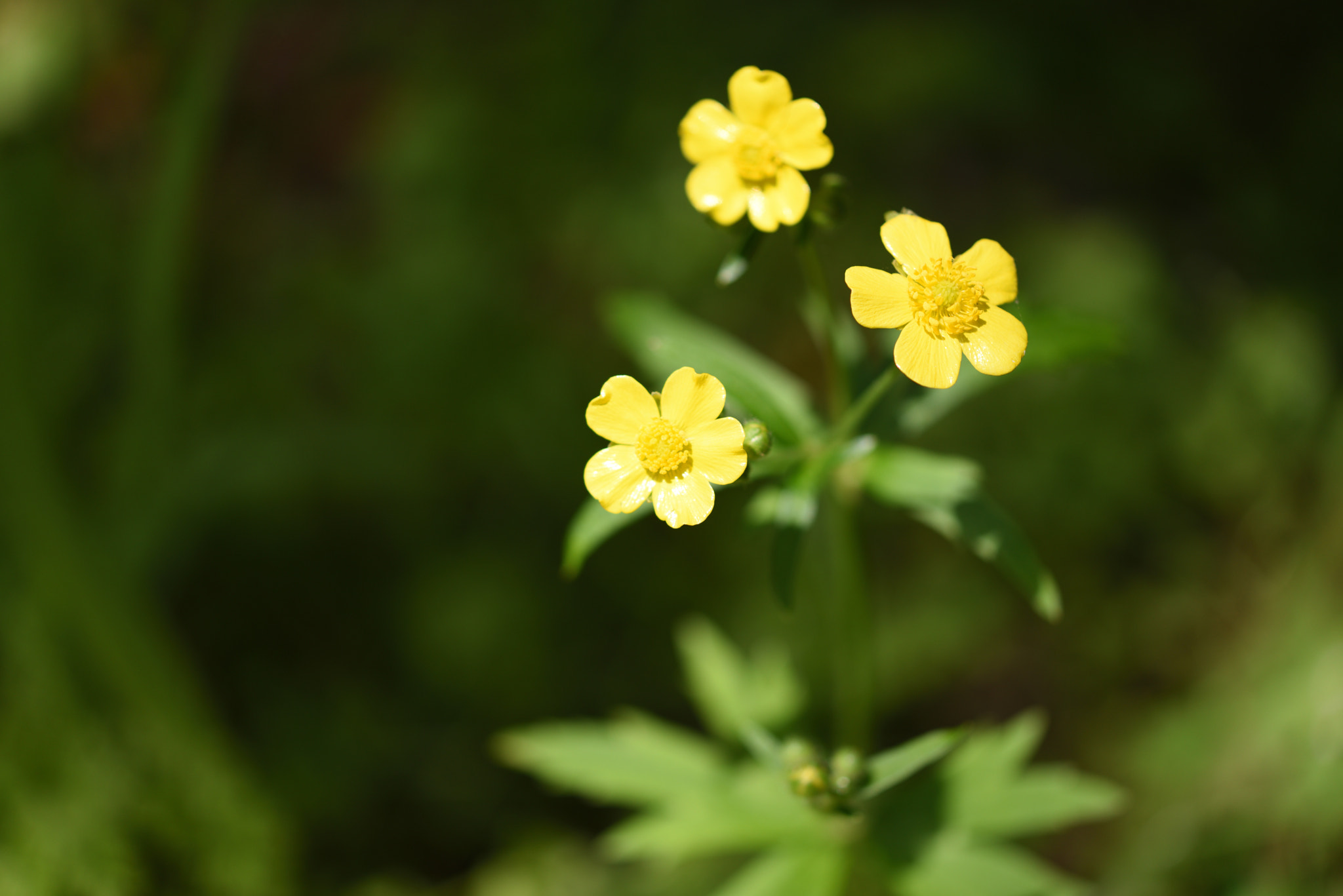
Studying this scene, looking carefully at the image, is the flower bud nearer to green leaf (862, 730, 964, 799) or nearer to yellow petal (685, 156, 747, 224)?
yellow petal (685, 156, 747, 224)

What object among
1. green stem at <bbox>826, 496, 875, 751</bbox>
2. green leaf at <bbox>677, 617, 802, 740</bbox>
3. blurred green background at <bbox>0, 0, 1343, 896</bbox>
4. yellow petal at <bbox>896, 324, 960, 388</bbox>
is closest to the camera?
yellow petal at <bbox>896, 324, 960, 388</bbox>

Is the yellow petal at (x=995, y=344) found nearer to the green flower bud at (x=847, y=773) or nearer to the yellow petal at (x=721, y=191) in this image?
the yellow petal at (x=721, y=191)

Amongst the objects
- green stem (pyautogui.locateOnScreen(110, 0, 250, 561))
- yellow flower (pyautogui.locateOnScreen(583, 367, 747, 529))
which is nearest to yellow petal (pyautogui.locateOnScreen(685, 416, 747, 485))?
yellow flower (pyautogui.locateOnScreen(583, 367, 747, 529))

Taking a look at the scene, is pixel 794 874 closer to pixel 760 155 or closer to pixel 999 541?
pixel 999 541

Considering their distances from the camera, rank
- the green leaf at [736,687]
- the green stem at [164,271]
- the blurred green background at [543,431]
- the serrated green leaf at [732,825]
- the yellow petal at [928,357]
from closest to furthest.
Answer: the yellow petal at [928,357], the serrated green leaf at [732,825], the green leaf at [736,687], the blurred green background at [543,431], the green stem at [164,271]

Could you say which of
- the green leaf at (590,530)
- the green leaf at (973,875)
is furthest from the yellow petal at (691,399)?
the green leaf at (973,875)
